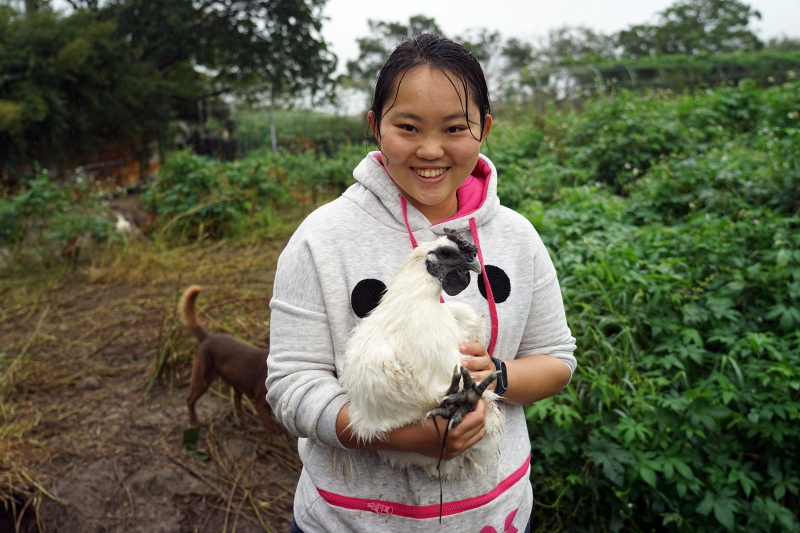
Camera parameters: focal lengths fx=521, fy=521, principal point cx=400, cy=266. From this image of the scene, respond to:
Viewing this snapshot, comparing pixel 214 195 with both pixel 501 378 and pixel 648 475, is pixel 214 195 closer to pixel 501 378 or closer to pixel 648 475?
pixel 648 475

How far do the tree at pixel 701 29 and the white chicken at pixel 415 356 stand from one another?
2896 cm

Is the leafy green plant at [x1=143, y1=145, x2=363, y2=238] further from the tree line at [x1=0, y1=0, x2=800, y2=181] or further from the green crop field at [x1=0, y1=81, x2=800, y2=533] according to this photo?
the green crop field at [x1=0, y1=81, x2=800, y2=533]

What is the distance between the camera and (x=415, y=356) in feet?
3.99

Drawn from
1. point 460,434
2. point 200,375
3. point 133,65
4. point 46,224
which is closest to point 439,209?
point 460,434

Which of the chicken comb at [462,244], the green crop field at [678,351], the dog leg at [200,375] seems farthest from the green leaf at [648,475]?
the dog leg at [200,375]

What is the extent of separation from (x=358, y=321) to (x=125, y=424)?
331cm

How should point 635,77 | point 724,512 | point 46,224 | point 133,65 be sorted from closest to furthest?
point 724,512 < point 46,224 < point 133,65 < point 635,77

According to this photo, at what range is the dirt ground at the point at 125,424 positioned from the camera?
3.18 meters

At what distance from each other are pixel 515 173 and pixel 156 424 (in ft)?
15.0

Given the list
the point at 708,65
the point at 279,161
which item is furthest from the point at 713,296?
the point at 708,65

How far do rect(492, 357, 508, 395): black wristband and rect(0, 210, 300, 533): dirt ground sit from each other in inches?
92.9

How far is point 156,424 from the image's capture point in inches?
152

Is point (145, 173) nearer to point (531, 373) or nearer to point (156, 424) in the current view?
point (156, 424)

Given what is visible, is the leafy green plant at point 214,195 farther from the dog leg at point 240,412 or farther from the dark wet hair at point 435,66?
the dark wet hair at point 435,66
